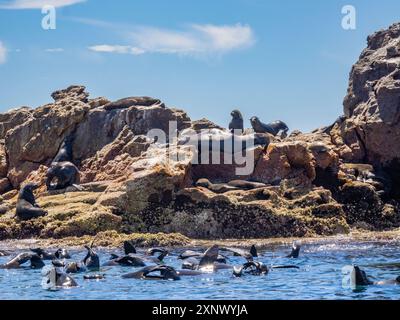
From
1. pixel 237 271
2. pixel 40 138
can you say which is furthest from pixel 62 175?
pixel 237 271

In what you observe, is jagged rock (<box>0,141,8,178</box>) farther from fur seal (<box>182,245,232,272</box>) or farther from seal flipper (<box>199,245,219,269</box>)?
seal flipper (<box>199,245,219,269</box>)

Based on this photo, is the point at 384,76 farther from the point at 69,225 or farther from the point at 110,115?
the point at 69,225

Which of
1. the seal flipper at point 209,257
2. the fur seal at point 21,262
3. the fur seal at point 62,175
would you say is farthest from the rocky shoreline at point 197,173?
the seal flipper at point 209,257

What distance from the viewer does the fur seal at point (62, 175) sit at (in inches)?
1188

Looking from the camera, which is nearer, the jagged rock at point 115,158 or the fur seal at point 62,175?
the fur seal at point 62,175

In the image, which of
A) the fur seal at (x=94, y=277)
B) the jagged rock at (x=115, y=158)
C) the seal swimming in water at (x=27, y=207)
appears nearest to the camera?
the fur seal at (x=94, y=277)

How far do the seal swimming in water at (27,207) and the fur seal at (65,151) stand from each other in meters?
5.22

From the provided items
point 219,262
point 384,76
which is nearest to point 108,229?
point 219,262

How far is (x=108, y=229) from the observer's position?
82.2 ft

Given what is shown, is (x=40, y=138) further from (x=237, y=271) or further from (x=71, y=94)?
(x=237, y=271)

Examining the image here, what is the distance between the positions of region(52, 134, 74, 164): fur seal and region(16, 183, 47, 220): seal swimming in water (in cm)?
522

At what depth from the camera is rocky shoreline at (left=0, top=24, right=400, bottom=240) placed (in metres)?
25.9

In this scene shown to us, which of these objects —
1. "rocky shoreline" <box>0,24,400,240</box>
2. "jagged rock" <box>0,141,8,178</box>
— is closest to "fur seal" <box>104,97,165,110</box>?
"rocky shoreline" <box>0,24,400,240</box>

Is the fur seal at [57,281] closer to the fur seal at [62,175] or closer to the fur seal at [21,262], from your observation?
the fur seal at [21,262]
